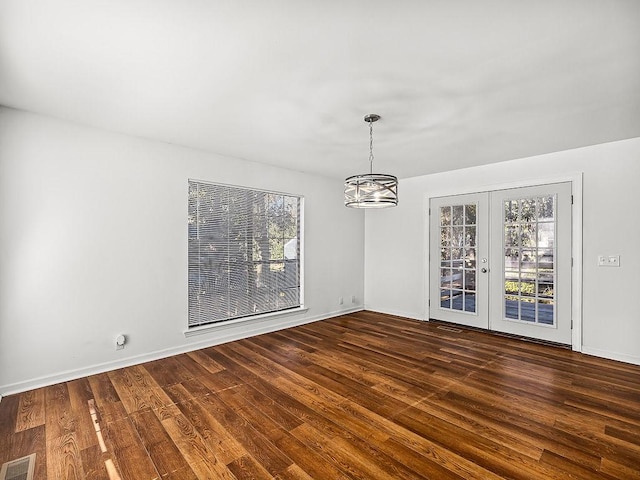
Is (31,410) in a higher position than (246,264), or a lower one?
lower

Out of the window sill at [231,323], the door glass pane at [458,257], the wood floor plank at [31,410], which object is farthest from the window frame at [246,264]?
the door glass pane at [458,257]

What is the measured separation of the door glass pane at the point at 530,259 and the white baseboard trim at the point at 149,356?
292 cm

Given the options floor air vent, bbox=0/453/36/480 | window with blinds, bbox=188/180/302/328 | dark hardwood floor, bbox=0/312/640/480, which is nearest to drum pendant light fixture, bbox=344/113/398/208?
dark hardwood floor, bbox=0/312/640/480

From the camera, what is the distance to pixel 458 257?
503 cm

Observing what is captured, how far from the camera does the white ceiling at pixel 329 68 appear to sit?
65.2 inches

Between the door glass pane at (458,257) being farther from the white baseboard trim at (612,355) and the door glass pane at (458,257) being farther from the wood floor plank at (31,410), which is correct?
the wood floor plank at (31,410)

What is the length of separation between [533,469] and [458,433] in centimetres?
45

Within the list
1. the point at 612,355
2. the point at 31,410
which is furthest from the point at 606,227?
the point at 31,410

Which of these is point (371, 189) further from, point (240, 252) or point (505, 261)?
point (505, 261)

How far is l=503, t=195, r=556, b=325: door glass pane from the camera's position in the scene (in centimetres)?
418

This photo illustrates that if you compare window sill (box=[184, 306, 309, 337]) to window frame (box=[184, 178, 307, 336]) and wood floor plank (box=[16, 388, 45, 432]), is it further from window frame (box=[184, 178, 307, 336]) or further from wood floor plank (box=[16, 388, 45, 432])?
wood floor plank (box=[16, 388, 45, 432])

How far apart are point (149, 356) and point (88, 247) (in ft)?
4.44

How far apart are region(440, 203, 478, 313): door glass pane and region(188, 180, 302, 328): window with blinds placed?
2.36m

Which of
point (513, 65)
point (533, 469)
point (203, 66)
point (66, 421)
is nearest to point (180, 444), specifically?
point (66, 421)
